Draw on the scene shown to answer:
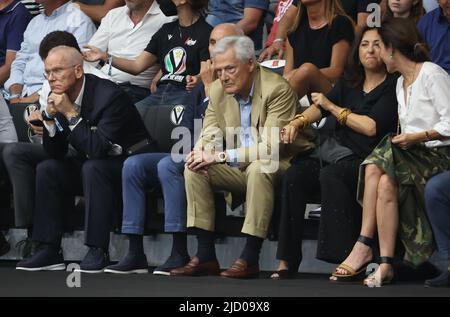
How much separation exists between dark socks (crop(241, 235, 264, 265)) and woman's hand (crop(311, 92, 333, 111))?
0.81 m

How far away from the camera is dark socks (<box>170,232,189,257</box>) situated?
6570 millimetres

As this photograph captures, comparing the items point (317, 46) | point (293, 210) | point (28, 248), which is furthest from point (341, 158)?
point (28, 248)

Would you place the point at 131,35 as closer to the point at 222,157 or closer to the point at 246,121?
the point at 246,121

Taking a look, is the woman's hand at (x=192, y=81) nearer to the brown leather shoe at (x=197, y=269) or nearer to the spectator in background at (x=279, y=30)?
the spectator in background at (x=279, y=30)

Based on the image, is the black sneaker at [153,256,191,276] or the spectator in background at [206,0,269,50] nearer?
the black sneaker at [153,256,191,276]

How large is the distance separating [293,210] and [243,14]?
7.41 feet

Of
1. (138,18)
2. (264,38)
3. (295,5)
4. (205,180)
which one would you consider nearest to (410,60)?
(205,180)

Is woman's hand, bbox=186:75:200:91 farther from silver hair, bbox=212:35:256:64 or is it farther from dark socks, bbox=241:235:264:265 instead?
dark socks, bbox=241:235:264:265

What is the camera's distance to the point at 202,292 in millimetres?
5449

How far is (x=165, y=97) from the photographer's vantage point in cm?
754

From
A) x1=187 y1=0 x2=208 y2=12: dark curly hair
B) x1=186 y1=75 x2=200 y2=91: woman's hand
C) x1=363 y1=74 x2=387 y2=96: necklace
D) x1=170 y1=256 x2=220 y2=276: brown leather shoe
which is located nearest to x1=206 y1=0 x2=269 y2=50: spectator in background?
x1=187 y1=0 x2=208 y2=12: dark curly hair

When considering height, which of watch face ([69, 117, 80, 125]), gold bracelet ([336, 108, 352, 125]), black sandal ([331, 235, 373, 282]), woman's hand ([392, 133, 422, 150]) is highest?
gold bracelet ([336, 108, 352, 125])

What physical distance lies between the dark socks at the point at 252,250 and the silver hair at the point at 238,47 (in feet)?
3.37

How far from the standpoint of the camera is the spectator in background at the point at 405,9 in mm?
6953
